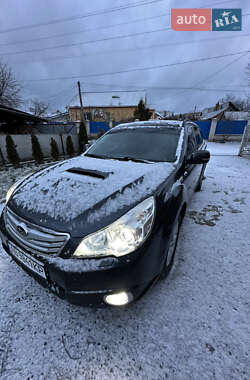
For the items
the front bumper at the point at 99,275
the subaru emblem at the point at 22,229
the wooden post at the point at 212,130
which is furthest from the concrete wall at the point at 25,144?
the wooden post at the point at 212,130

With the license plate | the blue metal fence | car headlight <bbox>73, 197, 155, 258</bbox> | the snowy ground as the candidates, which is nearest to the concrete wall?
the snowy ground

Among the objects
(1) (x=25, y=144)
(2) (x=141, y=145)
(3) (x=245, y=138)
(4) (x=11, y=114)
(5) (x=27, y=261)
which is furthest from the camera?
(4) (x=11, y=114)

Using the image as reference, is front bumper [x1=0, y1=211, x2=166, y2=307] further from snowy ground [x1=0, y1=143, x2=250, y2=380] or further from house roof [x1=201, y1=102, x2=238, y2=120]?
house roof [x1=201, y1=102, x2=238, y2=120]

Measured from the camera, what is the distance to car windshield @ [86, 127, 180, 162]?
6.93 feet

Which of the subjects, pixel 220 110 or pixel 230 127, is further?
pixel 220 110

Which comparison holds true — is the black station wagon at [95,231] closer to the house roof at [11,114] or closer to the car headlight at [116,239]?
the car headlight at [116,239]

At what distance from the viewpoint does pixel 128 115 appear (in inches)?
1297

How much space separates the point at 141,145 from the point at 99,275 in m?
1.83

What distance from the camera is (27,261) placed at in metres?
1.29

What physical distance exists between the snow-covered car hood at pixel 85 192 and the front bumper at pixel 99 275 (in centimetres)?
26

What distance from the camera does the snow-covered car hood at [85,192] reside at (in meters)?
1.17

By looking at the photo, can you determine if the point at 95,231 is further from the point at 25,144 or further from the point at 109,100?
the point at 109,100

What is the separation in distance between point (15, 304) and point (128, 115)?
35.6 meters

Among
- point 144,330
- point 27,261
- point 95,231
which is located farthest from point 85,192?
point 144,330
